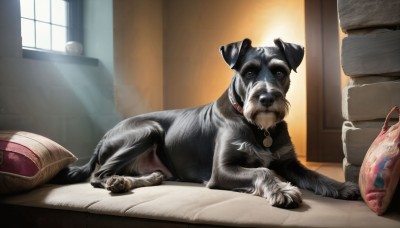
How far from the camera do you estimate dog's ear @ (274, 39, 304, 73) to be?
2480mm

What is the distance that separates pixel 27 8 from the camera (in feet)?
11.6

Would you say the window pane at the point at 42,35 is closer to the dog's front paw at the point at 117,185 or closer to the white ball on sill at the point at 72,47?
the white ball on sill at the point at 72,47

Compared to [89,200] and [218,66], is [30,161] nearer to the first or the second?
[89,200]

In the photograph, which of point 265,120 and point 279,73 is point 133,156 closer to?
point 265,120

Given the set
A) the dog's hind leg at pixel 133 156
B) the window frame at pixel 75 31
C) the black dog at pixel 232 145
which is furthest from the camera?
the window frame at pixel 75 31

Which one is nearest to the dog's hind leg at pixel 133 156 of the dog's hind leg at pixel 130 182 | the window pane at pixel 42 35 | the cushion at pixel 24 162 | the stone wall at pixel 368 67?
the dog's hind leg at pixel 130 182

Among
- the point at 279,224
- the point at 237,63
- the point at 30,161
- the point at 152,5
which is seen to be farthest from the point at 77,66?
the point at 279,224

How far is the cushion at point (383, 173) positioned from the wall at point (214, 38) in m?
2.89

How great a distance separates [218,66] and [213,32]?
0.38m

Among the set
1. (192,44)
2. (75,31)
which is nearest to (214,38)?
(192,44)

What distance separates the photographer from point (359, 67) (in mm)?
2426

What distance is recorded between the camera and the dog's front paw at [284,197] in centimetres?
190

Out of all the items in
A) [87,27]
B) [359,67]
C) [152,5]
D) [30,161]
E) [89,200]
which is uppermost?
[152,5]

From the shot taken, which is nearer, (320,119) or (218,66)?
(320,119)
